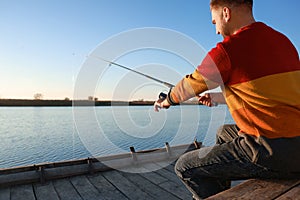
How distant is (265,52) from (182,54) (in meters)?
2.06

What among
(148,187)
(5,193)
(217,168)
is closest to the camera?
(217,168)

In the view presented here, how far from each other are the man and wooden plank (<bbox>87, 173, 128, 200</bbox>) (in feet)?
8.54

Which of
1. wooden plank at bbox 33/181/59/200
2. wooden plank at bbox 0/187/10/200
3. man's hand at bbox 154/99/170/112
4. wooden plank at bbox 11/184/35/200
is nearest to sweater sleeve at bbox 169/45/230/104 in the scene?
man's hand at bbox 154/99/170/112

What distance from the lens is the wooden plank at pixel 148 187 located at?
152 inches

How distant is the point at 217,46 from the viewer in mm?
1448

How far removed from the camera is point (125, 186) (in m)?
4.20

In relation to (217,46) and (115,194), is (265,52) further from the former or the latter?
(115,194)

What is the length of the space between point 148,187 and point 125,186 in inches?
15.4

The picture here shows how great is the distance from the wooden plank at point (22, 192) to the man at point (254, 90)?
323 cm

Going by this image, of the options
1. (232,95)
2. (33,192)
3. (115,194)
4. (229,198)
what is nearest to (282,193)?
(229,198)

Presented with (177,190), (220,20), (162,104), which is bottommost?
(177,190)

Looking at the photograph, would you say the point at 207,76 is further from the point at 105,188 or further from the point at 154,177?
the point at 154,177

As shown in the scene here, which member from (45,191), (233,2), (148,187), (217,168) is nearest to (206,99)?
(217,168)

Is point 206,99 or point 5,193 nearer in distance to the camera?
point 206,99
